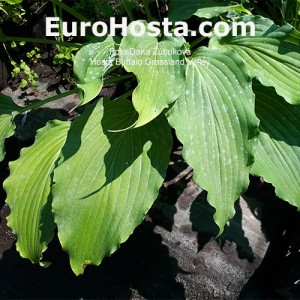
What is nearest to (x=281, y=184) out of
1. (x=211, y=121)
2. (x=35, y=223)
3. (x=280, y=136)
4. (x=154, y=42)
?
(x=280, y=136)

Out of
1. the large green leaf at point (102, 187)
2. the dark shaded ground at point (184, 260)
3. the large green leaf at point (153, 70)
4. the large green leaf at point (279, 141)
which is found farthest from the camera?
the dark shaded ground at point (184, 260)

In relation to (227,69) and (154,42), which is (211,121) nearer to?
(227,69)

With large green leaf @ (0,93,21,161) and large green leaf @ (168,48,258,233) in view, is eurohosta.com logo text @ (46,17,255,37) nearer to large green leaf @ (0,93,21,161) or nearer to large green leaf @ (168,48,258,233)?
large green leaf @ (168,48,258,233)

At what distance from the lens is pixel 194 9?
162 cm

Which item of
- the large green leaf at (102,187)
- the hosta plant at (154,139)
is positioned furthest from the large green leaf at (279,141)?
the large green leaf at (102,187)

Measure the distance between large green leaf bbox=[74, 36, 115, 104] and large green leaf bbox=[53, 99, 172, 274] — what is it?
0.61 ft

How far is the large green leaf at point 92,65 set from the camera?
1303 millimetres

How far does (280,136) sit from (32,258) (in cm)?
87

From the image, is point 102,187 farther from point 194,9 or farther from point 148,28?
point 194,9

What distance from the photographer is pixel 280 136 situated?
1580 millimetres

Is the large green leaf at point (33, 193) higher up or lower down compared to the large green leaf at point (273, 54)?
lower down

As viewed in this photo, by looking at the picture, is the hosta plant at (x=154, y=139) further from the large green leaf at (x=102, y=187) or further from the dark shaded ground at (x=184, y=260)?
the dark shaded ground at (x=184, y=260)

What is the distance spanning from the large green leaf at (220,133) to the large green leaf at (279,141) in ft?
0.65

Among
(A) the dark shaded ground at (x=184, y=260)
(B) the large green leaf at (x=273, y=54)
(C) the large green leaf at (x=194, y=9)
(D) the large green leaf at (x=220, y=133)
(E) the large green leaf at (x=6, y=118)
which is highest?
(C) the large green leaf at (x=194, y=9)
